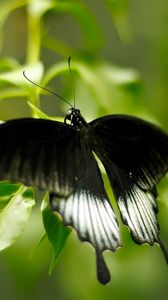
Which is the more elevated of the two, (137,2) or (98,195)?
(137,2)

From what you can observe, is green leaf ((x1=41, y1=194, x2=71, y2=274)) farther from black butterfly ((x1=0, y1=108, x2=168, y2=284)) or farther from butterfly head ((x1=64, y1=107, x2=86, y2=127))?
butterfly head ((x1=64, y1=107, x2=86, y2=127))

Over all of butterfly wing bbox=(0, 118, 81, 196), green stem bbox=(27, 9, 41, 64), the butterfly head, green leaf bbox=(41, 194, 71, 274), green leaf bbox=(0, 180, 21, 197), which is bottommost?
green leaf bbox=(41, 194, 71, 274)

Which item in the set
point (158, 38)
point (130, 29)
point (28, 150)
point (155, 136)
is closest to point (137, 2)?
point (130, 29)

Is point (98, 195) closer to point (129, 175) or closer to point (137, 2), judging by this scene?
point (129, 175)

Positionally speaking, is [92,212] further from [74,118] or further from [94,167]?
[74,118]

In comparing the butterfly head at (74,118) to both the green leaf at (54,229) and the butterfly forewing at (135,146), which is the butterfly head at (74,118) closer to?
the butterfly forewing at (135,146)

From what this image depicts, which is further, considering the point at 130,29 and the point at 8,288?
the point at 130,29

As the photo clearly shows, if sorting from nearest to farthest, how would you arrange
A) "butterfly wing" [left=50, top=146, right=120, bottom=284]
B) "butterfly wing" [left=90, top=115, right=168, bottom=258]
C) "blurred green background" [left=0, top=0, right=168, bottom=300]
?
"butterfly wing" [left=50, top=146, right=120, bottom=284]
"butterfly wing" [left=90, top=115, right=168, bottom=258]
"blurred green background" [left=0, top=0, right=168, bottom=300]

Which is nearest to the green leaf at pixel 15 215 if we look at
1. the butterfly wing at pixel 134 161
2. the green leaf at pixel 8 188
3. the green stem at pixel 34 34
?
the green leaf at pixel 8 188

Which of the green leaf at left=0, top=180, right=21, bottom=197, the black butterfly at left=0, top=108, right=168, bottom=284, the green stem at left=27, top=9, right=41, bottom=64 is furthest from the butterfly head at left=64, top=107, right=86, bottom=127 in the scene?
the green stem at left=27, top=9, right=41, bottom=64
